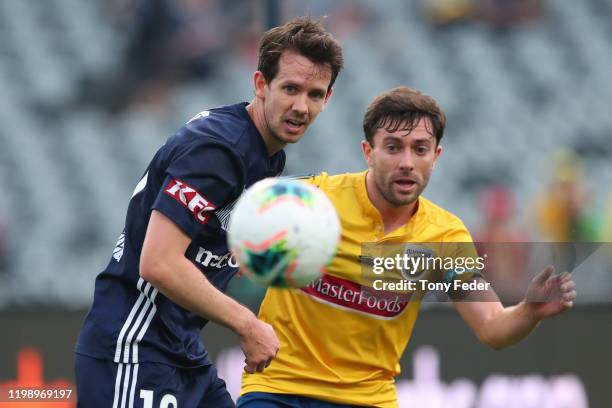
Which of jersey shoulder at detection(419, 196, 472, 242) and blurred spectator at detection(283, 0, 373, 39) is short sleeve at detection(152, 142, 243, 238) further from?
blurred spectator at detection(283, 0, 373, 39)

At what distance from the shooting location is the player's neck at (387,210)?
182 inches

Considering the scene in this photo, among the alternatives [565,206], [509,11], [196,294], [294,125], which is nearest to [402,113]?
[294,125]

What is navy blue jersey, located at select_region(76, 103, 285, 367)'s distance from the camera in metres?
3.77

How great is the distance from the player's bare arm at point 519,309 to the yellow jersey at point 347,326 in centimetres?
26

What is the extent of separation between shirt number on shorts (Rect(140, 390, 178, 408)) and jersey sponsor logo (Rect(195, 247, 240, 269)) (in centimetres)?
53

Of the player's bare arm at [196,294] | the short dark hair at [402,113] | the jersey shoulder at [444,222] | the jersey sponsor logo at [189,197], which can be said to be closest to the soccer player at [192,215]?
the jersey sponsor logo at [189,197]

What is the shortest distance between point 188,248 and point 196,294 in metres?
0.41

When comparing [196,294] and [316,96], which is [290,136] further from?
[196,294]

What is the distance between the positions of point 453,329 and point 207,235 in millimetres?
3121

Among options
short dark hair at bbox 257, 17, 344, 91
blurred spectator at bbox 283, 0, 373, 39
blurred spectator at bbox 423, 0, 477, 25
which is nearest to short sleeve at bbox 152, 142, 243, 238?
short dark hair at bbox 257, 17, 344, 91

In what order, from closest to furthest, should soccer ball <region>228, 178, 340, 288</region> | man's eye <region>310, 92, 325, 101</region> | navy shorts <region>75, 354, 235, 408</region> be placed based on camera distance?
soccer ball <region>228, 178, 340, 288</region> < navy shorts <region>75, 354, 235, 408</region> < man's eye <region>310, 92, 325, 101</region>

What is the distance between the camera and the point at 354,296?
4504mm

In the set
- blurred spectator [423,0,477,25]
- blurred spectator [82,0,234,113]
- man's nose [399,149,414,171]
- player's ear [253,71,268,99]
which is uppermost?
blurred spectator [423,0,477,25]

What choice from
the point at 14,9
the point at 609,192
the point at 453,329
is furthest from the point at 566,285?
the point at 14,9
